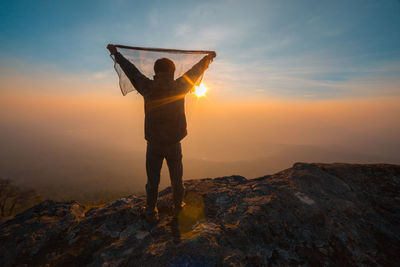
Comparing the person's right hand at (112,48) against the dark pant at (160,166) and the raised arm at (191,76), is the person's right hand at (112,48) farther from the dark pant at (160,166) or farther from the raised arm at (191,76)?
the dark pant at (160,166)

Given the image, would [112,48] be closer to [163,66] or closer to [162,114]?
[163,66]

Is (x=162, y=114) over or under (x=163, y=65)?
under

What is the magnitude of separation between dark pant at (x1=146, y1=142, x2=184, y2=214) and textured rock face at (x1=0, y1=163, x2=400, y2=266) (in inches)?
23.8

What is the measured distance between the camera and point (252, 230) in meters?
3.67

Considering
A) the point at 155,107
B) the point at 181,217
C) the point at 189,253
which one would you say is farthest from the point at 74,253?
the point at 155,107

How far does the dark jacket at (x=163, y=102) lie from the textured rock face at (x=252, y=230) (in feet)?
7.29

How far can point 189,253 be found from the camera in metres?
2.99

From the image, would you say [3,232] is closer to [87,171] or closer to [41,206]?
[41,206]

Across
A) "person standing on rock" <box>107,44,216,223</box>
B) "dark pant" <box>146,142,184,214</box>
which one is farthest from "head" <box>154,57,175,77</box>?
"dark pant" <box>146,142,184,214</box>

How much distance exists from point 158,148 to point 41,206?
20.2ft

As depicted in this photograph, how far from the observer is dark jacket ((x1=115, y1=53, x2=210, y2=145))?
12.6 ft

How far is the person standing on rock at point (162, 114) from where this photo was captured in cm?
384

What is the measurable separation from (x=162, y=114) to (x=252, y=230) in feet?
10.7

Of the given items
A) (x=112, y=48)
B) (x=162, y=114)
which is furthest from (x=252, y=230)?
(x=112, y=48)
